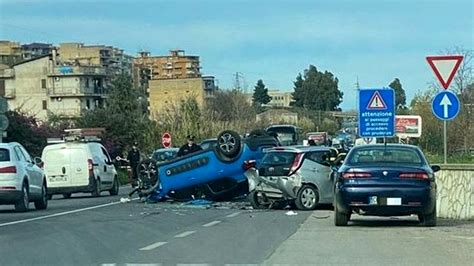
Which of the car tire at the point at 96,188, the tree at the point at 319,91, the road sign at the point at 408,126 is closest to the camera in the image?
the car tire at the point at 96,188

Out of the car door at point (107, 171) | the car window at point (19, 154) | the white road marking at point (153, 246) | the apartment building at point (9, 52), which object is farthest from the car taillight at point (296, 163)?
the apartment building at point (9, 52)

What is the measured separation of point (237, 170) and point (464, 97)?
17532 millimetres

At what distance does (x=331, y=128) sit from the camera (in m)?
112

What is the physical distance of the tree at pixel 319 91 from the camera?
415ft

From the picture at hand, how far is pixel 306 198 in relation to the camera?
23172 millimetres

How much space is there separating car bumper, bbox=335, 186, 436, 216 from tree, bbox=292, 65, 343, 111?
356 ft

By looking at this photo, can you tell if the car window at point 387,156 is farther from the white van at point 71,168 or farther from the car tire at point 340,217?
the white van at point 71,168

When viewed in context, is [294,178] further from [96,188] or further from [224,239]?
[96,188]

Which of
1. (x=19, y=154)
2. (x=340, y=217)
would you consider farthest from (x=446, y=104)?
(x=19, y=154)

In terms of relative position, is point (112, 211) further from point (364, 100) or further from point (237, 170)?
point (364, 100)

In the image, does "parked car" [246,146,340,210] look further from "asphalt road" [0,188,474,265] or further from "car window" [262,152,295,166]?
"asphalt road" [0,188,474,265]

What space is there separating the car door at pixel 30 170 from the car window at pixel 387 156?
9657 millimetres

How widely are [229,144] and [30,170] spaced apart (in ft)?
17.5

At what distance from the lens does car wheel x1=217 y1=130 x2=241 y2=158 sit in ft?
85.0
